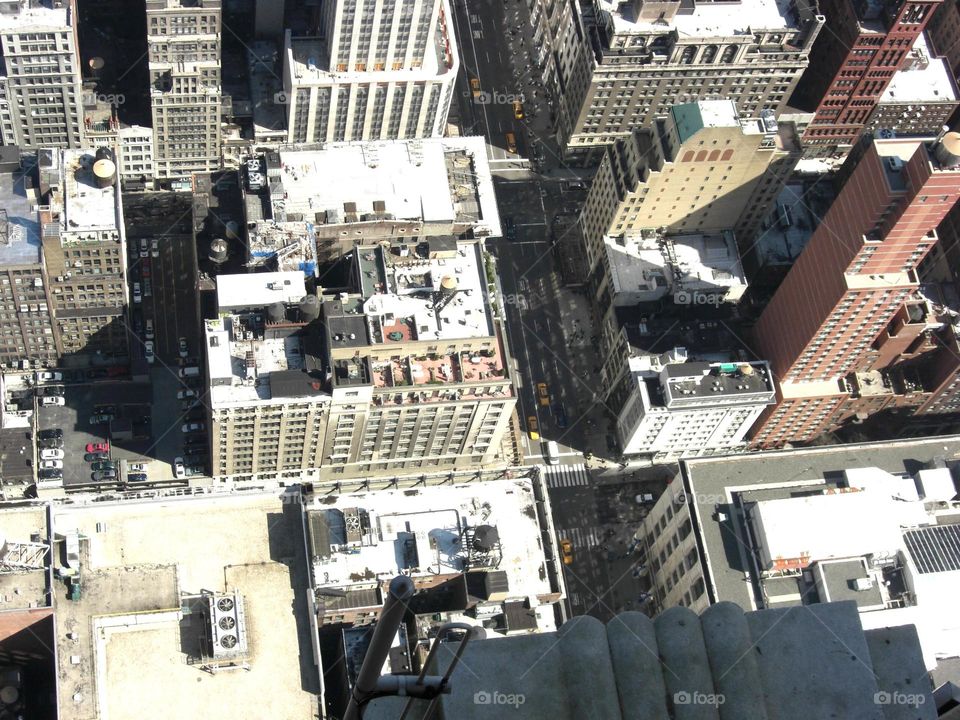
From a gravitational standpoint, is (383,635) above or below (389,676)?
A: above

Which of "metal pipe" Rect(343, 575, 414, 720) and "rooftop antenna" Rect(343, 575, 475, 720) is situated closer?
"metal pipe" Rect(343, 575, 414, 720)

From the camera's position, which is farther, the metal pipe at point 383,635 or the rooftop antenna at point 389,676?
the rooftop antenna at point 389,676

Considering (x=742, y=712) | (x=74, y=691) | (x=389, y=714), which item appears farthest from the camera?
(x=74, y=691)

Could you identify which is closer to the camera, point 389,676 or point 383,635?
point 383,635

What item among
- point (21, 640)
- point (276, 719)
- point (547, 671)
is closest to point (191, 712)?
point (276, 719)

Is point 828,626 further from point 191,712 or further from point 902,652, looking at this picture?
point 191,712
